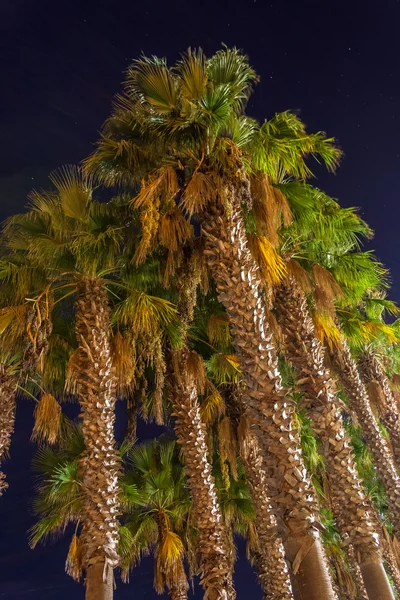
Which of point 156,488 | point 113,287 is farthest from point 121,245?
point 156,488

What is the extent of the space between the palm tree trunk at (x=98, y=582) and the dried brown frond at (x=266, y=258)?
18.5 ft

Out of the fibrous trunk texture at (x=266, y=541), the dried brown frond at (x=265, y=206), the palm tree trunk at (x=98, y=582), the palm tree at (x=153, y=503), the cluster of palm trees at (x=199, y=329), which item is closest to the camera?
the palm tree trunk at (x=98, y=582)

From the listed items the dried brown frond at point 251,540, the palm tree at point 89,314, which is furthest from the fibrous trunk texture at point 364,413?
the palm tree at point 89,314

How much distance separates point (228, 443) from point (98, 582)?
5806mm

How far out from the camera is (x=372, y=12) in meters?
22.4

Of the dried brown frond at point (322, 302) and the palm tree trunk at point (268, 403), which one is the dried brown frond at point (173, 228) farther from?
the dried brown frond at point (322, 302)

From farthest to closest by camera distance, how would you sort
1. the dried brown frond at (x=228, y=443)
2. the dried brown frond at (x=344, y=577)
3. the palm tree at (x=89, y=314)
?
the dried brown frond at (x=344, y=577) < the dried brown frond at (x=228, y=443) < the palm tree at (x=89, y=314)

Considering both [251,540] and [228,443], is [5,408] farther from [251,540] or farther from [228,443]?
[251,540]

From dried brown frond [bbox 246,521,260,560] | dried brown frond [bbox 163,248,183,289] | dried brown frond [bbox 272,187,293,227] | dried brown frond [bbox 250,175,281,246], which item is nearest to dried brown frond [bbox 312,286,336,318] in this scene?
dried brown frond [bbox 250,175,281,246]

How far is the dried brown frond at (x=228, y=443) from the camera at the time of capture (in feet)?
41.1

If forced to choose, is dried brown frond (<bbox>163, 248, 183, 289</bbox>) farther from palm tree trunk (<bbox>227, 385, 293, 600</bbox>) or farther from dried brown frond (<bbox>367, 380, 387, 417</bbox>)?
dried brown frond (<bbox>367, 380, 387, 417</bbox>)

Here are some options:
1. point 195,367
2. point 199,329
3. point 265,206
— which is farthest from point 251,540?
point 265,206

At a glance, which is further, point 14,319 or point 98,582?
point 14,319

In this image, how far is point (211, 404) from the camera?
41.8 ft
